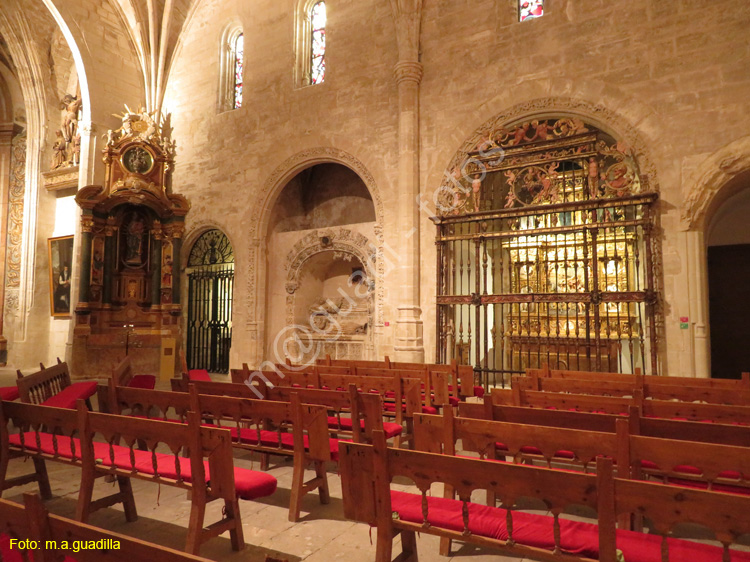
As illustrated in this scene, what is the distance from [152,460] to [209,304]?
11167mm

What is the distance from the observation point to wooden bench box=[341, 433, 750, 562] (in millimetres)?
1784

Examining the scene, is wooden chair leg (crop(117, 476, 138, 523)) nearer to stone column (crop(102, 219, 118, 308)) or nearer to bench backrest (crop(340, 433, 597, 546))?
bench backrest (crop(340, 433, 597, 546))

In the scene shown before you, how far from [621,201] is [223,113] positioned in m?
9.44

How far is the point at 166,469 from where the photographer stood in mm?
3049

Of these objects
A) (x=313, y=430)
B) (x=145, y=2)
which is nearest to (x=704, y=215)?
(x=313, y=430)

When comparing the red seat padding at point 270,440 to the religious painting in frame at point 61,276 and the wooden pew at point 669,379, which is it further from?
the religious painting in frame at point 61,276

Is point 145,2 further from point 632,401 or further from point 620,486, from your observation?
point 620,486

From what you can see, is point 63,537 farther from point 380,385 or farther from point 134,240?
point 134,240

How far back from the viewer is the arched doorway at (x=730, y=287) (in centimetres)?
1005

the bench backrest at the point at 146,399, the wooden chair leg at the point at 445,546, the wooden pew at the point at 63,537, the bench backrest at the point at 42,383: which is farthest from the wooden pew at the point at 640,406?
the bench backrest at the point at 42,383

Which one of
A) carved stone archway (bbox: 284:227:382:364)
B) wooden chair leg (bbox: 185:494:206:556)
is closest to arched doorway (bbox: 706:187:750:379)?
carved stone archway (bbox: 284:227:382:364)

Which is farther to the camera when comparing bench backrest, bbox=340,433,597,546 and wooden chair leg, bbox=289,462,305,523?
wooden chair leg, bbox=289,462,305,523

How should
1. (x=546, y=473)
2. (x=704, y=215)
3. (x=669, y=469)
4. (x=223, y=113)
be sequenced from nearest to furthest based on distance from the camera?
(x=546, y=473) → (x=669, y=469) → (x=704, y=215) → (x=223, y=113)

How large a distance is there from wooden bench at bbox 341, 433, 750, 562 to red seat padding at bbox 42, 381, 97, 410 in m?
3.46
